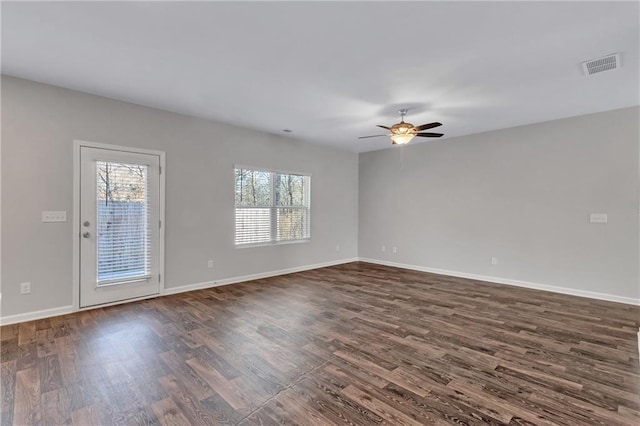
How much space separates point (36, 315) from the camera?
3469 mm

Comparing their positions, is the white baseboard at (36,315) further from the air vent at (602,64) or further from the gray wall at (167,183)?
the air vent at (602,64)

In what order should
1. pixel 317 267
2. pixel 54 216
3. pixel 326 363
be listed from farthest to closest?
1. pixel 317 267
2. pixel 54 216
3. pixel 326 363

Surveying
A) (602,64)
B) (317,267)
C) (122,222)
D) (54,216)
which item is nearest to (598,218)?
(602,64)

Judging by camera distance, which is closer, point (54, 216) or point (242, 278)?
point (54, 216)

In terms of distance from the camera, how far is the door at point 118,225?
12.4 ft

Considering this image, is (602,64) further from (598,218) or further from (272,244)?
(272,244)

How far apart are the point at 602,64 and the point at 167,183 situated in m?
5.29

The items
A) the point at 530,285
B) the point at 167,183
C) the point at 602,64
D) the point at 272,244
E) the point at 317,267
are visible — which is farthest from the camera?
the point at 317,267

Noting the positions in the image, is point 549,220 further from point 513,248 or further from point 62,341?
point 62,341

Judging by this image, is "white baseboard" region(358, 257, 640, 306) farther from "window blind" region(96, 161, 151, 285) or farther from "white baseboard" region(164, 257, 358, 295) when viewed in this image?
"window blind" region(96, 161, 151, 285)

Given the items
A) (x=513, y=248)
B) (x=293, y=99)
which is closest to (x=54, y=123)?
(x=293, y=99)

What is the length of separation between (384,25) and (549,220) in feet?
14.2

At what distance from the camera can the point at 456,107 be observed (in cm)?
420

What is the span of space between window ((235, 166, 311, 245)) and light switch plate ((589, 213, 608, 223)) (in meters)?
4.72
